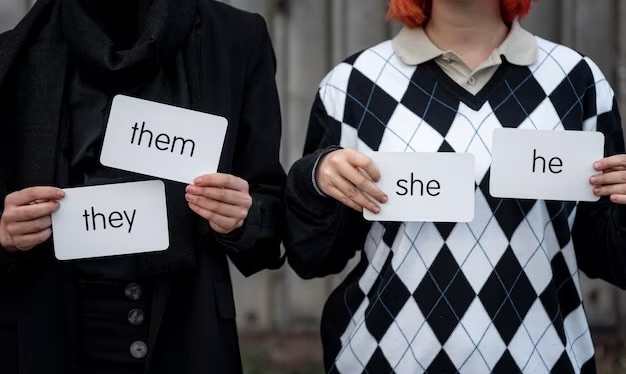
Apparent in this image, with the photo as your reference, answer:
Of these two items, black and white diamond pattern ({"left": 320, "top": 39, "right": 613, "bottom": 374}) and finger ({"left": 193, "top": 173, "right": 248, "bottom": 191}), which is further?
black and white diamond pattern ({"left": 320, "top": 39, "right": 613, "bottom": 374})

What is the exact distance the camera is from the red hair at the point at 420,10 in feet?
7.79

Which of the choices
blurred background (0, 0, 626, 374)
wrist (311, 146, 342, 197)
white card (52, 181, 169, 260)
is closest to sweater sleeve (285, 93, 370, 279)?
wrist (311, 146, 342, 197)

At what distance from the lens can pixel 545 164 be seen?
2182 mm

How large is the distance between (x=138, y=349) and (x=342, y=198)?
56 centimetres

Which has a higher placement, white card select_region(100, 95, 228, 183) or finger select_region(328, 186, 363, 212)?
white card select_region(100, 95, 228, 183)

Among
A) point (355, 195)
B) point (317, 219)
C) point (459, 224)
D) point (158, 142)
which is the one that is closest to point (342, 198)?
point (355, 195)

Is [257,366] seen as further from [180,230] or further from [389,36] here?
[180,230]

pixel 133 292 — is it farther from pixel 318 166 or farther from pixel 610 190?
pixel 610 190

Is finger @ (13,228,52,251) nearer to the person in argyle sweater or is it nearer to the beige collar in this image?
the person in argyle sweater

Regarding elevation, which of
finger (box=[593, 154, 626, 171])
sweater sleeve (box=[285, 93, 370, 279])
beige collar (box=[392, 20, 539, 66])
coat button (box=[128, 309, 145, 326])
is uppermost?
beige collar (box=[392, 20, 539, 66])

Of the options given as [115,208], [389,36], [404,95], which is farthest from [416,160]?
[389,36]

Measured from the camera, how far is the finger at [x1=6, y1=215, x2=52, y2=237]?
6.98ft

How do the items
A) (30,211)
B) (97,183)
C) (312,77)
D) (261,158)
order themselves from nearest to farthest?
1. (30,211)
2. (97,183)
3. (261,158)
4. (312,77)

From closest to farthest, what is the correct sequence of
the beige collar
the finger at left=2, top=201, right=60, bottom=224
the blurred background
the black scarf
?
the finger at left=2, top=201, right=60, bottom=224, the black scarf, the beige collar, the blurred background
